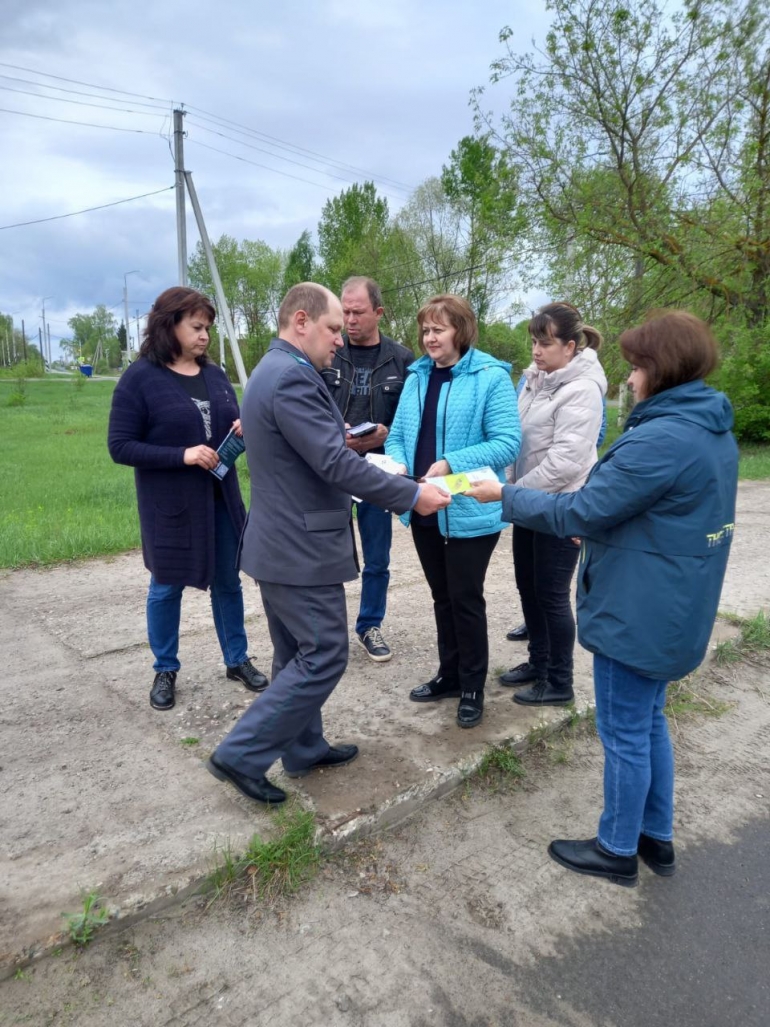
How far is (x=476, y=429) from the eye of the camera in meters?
3.40

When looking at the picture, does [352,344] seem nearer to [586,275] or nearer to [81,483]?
[81,483]

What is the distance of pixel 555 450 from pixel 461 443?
0.44 m

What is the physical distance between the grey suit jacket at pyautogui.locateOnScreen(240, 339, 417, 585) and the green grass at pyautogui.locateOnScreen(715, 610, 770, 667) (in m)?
2.89

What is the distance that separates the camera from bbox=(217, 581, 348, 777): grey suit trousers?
267 cm

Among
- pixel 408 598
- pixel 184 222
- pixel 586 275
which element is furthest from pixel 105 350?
pixel 408 598

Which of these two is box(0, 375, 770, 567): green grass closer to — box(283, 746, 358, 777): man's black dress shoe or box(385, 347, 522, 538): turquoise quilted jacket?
box(283, 746, 358, 777): man's black dress shoe

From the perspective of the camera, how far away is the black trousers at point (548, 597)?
3541mm

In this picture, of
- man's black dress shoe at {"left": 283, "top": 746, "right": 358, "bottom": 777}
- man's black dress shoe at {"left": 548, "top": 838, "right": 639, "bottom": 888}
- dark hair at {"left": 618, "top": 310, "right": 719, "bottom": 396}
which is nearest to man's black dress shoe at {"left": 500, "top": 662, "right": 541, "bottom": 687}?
man's black dress shoe at {"left": 283, "top": 746, "right": 358, "bottom": 777}

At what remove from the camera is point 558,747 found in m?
3.52

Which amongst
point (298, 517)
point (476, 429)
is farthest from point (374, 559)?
point (298, 517)

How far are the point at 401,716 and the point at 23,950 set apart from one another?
74.3 inches

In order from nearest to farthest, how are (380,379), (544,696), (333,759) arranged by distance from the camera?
(333,759), (544,696), (380,379)

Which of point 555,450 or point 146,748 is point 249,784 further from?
point 555,450

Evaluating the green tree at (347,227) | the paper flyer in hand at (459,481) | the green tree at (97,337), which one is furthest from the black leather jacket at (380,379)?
the green tree at (97,337)
